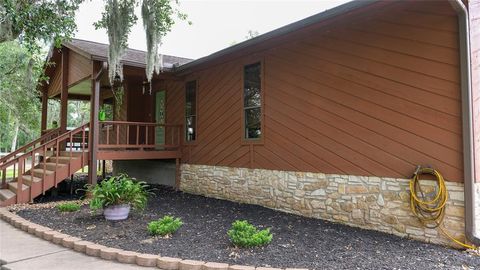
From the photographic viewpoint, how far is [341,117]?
5.17 metres

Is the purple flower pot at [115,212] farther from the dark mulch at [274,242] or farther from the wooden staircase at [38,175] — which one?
the wooden staircase at [38,175]

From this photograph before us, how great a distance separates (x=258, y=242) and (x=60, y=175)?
202 inches

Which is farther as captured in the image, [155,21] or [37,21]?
[155,21]

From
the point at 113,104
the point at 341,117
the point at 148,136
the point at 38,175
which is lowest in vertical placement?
the point at 38,175

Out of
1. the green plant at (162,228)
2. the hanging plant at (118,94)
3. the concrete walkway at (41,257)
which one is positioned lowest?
the concrete walkway at (41,257)

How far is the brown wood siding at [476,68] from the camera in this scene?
13.2 ft

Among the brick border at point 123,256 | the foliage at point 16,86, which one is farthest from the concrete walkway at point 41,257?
the foliage at point 16,86

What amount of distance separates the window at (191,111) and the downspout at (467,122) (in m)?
5.87

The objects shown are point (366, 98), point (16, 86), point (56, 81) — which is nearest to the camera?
point (366, 98)

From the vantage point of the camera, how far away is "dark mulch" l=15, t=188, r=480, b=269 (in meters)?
3.40

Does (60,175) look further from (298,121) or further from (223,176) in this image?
(298,121)

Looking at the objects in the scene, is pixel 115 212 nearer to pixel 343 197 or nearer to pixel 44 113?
pixel 343 197

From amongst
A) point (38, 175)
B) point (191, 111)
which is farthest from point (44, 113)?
point (191, 111)

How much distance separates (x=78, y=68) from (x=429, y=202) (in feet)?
26.9
